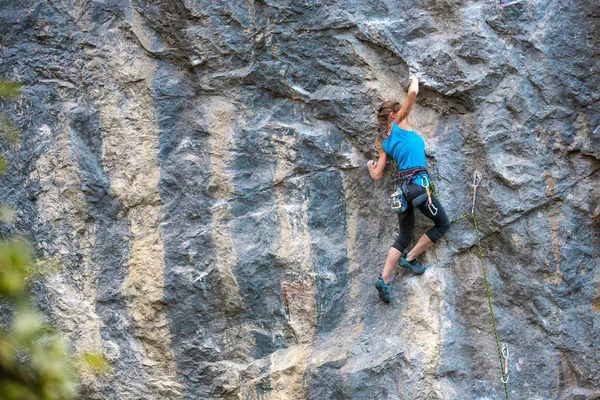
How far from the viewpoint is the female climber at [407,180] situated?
16.2ft

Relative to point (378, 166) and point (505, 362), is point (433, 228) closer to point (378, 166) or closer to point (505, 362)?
point (378, 166)

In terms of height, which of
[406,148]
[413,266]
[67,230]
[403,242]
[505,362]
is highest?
[67,230]

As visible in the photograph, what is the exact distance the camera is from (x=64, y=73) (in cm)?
517

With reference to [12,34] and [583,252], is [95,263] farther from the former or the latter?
[583,252]

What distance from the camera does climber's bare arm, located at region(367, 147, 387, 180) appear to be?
5082mm

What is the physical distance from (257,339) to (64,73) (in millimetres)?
2635

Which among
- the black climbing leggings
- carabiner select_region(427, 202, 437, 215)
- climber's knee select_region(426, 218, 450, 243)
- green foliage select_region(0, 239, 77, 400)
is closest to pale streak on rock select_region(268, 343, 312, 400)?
the black climbing leggings

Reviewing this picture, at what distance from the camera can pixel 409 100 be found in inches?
191

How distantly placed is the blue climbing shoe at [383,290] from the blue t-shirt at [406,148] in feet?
2.85

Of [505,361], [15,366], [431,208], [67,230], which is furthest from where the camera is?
[67,230]

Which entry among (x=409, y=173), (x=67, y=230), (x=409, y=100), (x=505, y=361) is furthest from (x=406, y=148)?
(x=67, y=230)

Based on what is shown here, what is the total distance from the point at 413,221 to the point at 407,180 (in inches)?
14.1

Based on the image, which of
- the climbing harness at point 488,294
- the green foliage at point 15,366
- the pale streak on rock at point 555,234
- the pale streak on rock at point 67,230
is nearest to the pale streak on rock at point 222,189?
the pale streak on rock at point 67,230

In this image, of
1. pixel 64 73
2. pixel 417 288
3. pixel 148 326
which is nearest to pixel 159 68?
pixel 64 73
